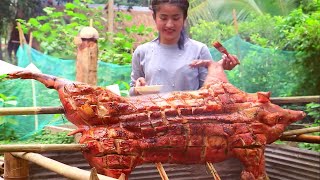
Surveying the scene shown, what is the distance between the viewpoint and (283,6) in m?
6.92

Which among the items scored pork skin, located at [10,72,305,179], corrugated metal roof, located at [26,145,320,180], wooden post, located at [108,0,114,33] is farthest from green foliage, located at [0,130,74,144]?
wooden post, located at [108,0,114,33]

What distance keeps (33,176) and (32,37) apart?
11.7 feet

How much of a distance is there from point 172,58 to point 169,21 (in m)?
0.19

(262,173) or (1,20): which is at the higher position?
(1,20)

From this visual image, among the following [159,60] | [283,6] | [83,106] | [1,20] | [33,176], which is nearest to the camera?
[83,106]

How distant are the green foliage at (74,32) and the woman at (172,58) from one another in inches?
116

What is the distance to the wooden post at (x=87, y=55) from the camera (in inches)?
130

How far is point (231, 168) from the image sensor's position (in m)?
3.16

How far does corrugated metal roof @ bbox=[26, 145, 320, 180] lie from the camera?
2693 mm

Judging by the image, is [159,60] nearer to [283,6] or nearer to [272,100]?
[272,100]

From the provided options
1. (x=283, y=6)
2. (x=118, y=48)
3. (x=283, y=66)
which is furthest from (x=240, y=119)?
(x=283, y=6)

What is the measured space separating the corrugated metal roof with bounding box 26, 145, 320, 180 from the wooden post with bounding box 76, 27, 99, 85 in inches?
34.3

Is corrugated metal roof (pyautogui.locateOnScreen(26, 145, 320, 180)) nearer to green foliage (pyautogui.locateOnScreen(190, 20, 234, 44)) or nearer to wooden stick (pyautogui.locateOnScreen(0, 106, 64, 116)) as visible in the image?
wooden stick (pyautogui.locateOnScreen(0, 106, 64, 116))

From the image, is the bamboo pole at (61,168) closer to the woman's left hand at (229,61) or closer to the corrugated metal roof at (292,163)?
the woman's left hand at (229,61)
